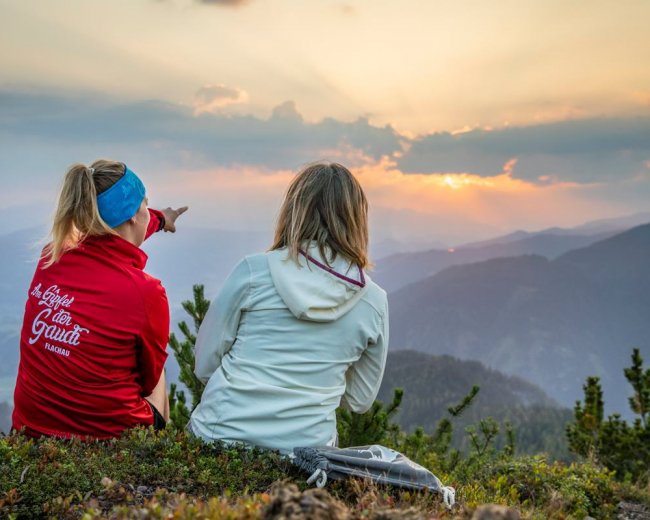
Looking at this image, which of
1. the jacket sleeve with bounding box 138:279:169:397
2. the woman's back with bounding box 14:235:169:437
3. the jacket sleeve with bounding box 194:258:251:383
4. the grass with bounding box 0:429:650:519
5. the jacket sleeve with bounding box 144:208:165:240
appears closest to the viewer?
the grass with bounding box 0:429:650:519

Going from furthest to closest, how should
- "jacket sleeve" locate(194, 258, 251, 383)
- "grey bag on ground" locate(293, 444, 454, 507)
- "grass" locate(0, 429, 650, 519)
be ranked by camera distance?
1. "jacket sleeve" locate(194, 258, 251, 383)
2. "grey bag on ground" locate(293, 444, 454, 507)
3. "grass" locate(0, 429, 650, 519)

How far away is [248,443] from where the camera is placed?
330cm

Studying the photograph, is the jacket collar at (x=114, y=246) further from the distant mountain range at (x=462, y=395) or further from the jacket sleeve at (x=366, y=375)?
the distant mountain range at (x=462, y=395)

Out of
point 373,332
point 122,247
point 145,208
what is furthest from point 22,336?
point 373,332

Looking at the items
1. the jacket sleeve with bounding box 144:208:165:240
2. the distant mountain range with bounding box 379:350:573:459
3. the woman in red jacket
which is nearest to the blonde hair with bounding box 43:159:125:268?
the woman in red jacket

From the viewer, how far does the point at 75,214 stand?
3449 millimetres

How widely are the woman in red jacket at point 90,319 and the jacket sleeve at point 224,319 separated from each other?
1.12ft

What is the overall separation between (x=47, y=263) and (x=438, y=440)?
22.1 ft

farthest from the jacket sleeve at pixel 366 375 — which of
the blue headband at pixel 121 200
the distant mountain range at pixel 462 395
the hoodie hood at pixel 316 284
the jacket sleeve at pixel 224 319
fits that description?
the distant mountain range at pixel 462 395

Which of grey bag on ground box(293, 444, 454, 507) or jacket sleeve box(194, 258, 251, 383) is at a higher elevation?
jacket sleeve box(194, 258, 251, 383)

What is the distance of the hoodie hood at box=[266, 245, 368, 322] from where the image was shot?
3.11m

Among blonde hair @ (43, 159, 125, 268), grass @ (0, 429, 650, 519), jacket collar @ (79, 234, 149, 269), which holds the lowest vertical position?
grass @ (0, 429, 650, 519)

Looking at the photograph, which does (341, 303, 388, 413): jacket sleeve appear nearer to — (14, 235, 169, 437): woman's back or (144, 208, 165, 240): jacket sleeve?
(14, 235, 169, 437): woman's back

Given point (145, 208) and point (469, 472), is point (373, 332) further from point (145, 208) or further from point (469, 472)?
point (469, 472)
